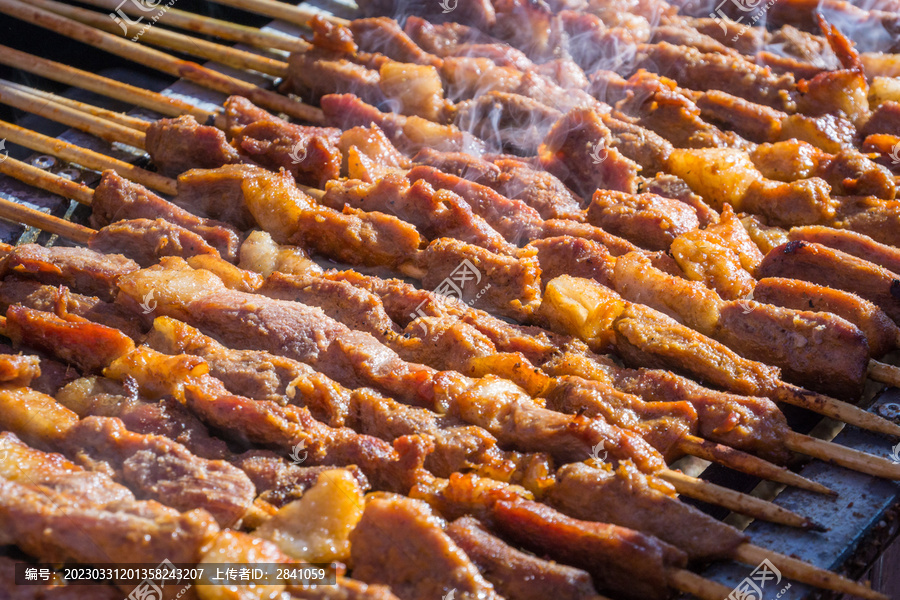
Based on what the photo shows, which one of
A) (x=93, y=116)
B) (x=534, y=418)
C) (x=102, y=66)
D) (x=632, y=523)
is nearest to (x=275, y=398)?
(x=534, y=418)

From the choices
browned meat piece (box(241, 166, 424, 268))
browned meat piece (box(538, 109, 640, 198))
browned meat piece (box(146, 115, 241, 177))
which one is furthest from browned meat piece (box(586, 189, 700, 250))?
browned meat piece (box(146, 115, 241, 177))

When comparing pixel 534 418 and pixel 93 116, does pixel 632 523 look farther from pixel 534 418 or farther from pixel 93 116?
pixel 93 116

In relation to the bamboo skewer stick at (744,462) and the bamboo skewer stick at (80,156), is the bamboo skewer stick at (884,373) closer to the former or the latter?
the bamboo skewer stick at (744,462)

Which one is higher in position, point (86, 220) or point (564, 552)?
point (86, 220)

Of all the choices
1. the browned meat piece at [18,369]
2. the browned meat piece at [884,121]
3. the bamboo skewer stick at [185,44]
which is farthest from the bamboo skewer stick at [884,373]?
the bamboo skewer stick at [185,44]

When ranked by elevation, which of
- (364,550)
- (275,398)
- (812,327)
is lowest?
(364,550)

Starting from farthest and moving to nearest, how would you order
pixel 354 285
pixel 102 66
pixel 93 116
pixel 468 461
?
pixel 102 66, pixel 93 116, pixel 354 285, pixel 468 461

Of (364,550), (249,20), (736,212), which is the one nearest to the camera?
(364,550)

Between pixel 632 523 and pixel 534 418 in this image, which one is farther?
pixel 534 418
